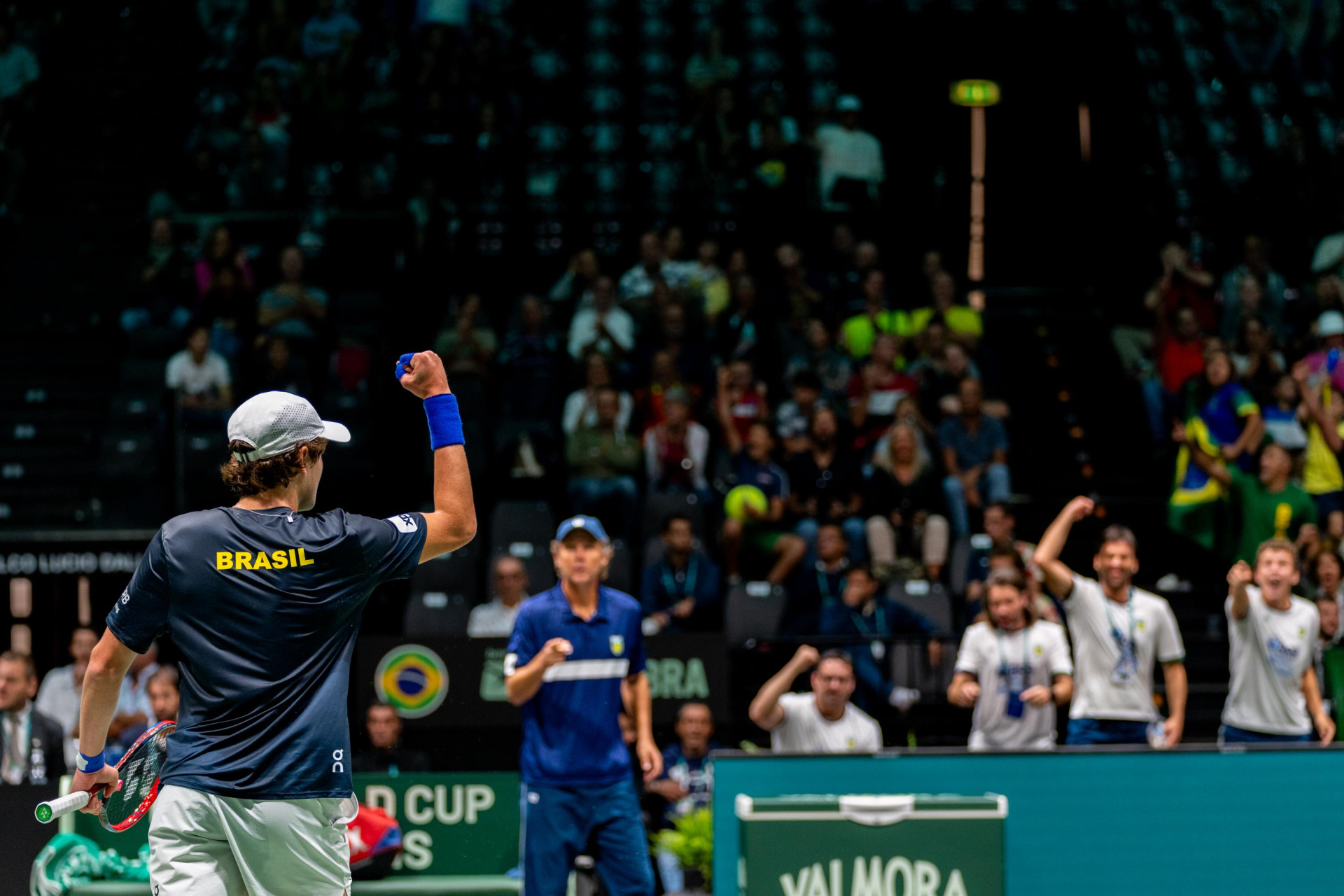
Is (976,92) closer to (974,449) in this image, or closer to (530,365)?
(974,449)

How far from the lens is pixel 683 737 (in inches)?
395

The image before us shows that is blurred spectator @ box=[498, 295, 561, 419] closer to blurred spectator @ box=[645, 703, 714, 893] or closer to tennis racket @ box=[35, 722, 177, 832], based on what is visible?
blurred spectator @ box=[645, 703, 714, 893]

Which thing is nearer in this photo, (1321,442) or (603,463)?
(1321,442)

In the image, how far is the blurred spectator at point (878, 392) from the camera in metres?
13.7

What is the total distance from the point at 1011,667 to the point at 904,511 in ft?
11.5

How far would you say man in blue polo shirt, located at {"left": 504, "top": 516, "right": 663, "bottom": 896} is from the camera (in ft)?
24.4

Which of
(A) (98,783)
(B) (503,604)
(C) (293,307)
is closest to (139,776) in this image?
(A) (98,783)

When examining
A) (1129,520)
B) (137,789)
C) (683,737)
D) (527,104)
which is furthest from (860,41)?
(137,789)

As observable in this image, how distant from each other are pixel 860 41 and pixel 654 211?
5.68m

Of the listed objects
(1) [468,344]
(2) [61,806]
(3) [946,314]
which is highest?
(3) [946,314]

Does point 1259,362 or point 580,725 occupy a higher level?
point 1259,362

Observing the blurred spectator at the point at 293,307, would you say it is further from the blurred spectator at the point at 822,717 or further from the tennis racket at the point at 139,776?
the tennis racket at the point at 139,776

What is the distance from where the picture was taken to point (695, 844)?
7.89 metres

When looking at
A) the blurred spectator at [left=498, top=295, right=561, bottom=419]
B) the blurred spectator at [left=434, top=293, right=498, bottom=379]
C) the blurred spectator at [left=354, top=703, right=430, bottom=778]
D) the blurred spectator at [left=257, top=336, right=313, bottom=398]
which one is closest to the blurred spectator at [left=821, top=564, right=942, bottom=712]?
the blurred spectator at [left=354, top=703, right=430, bottom=778]
